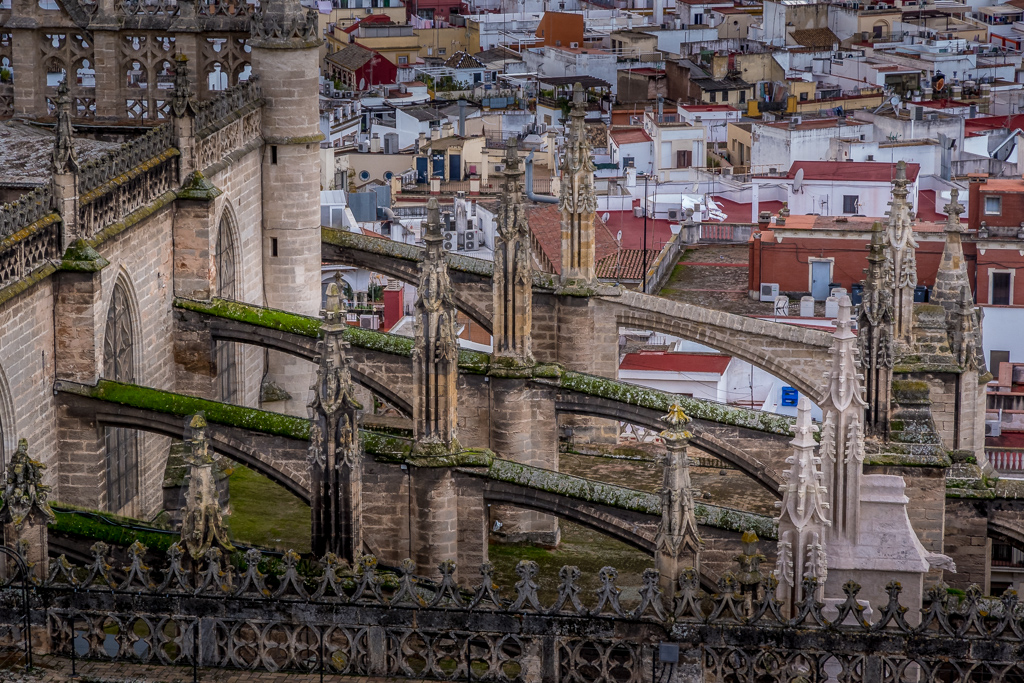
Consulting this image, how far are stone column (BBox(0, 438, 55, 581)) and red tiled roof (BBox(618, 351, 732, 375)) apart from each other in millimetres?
40233

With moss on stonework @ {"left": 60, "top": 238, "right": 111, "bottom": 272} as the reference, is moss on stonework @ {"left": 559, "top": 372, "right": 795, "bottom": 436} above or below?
below

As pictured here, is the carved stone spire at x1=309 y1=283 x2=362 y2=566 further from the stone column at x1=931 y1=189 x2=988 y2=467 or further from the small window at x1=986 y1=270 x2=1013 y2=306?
the small window at x1=986 y1=270 x2=1013 y2=306

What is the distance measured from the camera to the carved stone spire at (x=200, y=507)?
1066 inches

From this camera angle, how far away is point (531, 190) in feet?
311

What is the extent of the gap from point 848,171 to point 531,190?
1396 cm

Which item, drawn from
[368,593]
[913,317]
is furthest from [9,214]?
[913,317]

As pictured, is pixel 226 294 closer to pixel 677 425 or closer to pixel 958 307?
pixel 958 307

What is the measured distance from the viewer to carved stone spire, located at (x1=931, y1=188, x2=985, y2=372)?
43812mm

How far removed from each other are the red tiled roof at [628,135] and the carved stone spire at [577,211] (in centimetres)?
6161

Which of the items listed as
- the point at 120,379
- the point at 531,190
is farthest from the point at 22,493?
the point at 531,190

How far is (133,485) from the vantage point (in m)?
40.0

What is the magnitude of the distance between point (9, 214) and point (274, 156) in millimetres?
12396

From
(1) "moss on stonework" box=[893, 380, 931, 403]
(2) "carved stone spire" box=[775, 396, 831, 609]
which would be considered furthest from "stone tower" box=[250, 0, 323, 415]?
(2) "carved stone spire" box=[775, 396, 831, 609]

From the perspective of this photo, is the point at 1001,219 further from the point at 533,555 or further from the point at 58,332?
the point at 58,332
